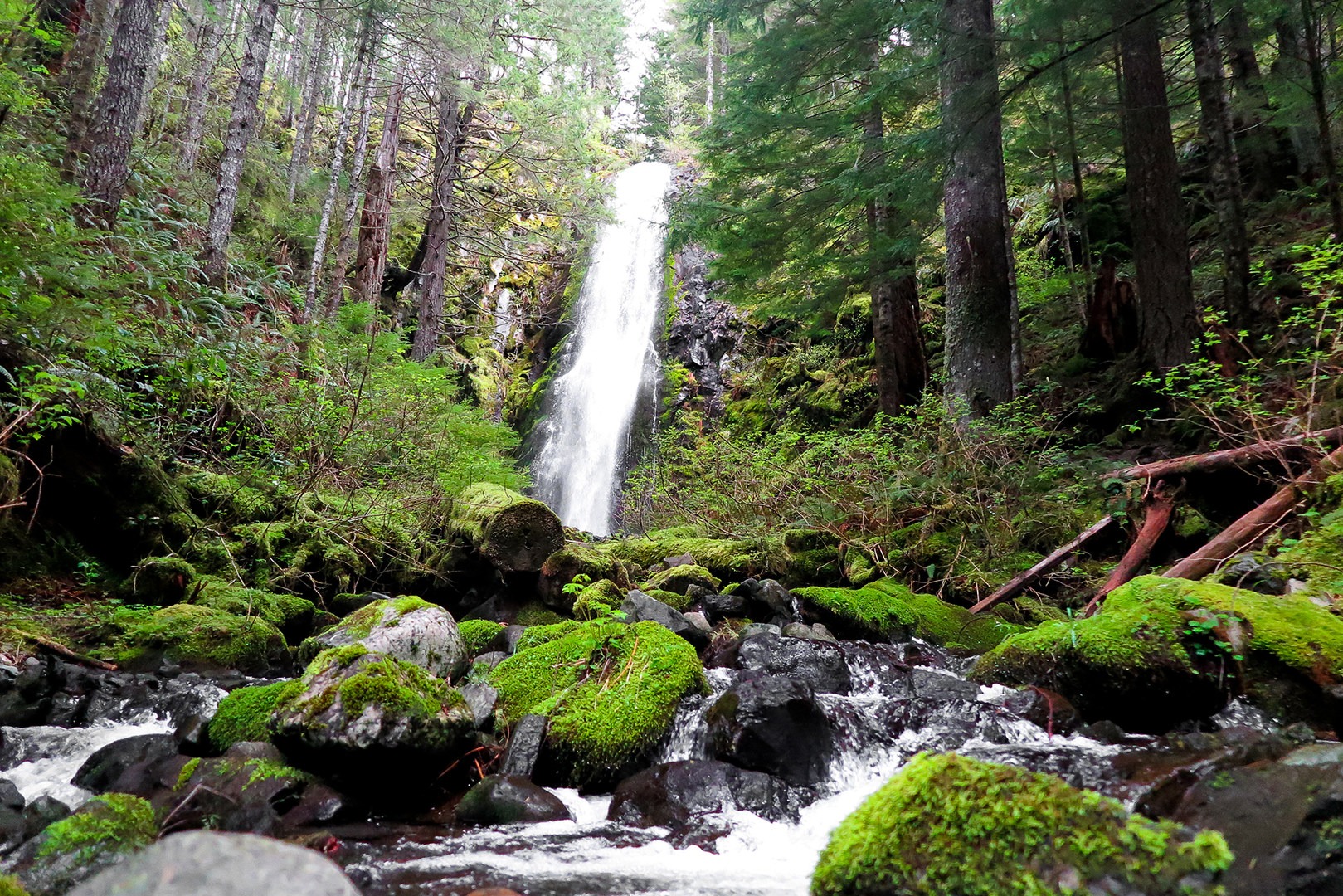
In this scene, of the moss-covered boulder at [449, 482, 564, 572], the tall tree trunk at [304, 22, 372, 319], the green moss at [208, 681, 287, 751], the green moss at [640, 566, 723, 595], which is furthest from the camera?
the tall tree trunk at [304, 22, 372, 319]

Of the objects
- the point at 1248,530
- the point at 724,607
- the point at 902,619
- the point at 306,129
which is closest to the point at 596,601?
the point at 724,607

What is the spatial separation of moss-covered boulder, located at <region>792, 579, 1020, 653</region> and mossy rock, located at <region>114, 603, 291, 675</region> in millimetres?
4440

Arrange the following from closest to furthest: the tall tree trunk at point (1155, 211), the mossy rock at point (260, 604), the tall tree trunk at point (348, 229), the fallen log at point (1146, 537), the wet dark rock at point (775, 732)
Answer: the wet dark rock at point (775, 732) → the fallen log at point (1146, 537) → the mossy rock at point (260, 604) → the tall tree trunk at point (1155, 211) → the tall tree trunk at point (348, 229)

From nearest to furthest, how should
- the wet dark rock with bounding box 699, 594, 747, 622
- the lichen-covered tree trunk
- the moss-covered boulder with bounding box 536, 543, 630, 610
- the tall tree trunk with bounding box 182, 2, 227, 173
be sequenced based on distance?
1. the wet dark rock with bounding box 699, 594, 747, 622
2. the moss-covered boulder with bounding box 536, 543, 630, 610
3. the lichen-covered tree trunk
4. the tall tree trunk with bounding box 182, 2, 227, 173

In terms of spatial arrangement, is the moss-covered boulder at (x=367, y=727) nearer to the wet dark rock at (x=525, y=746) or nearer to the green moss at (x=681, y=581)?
the wet dark rock at (x=525, y=746)

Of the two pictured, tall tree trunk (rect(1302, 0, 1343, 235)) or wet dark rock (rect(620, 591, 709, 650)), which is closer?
wet dark rock (rect(620, 591, 709, 650))

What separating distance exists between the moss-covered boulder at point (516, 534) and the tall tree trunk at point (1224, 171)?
699 centimetres

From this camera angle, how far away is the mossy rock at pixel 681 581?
7049mm

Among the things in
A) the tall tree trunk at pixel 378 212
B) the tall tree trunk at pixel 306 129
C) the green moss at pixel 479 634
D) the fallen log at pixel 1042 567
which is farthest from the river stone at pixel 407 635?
the tall tree trunk at pixel 306 129

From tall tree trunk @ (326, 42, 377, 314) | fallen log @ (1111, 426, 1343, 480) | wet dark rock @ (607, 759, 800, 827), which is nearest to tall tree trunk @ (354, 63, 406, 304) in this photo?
tall tree trunk @ (326, 42, 377, 314)

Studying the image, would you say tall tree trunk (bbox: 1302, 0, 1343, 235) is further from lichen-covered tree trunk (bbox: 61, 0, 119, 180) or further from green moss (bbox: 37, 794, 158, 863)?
lichen-covered tree trunk (bbox: 61, 0, 119, 180)

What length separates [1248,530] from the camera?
478 cm

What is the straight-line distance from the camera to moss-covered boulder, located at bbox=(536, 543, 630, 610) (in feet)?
21.8

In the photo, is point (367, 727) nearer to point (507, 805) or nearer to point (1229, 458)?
point (507, 805)
